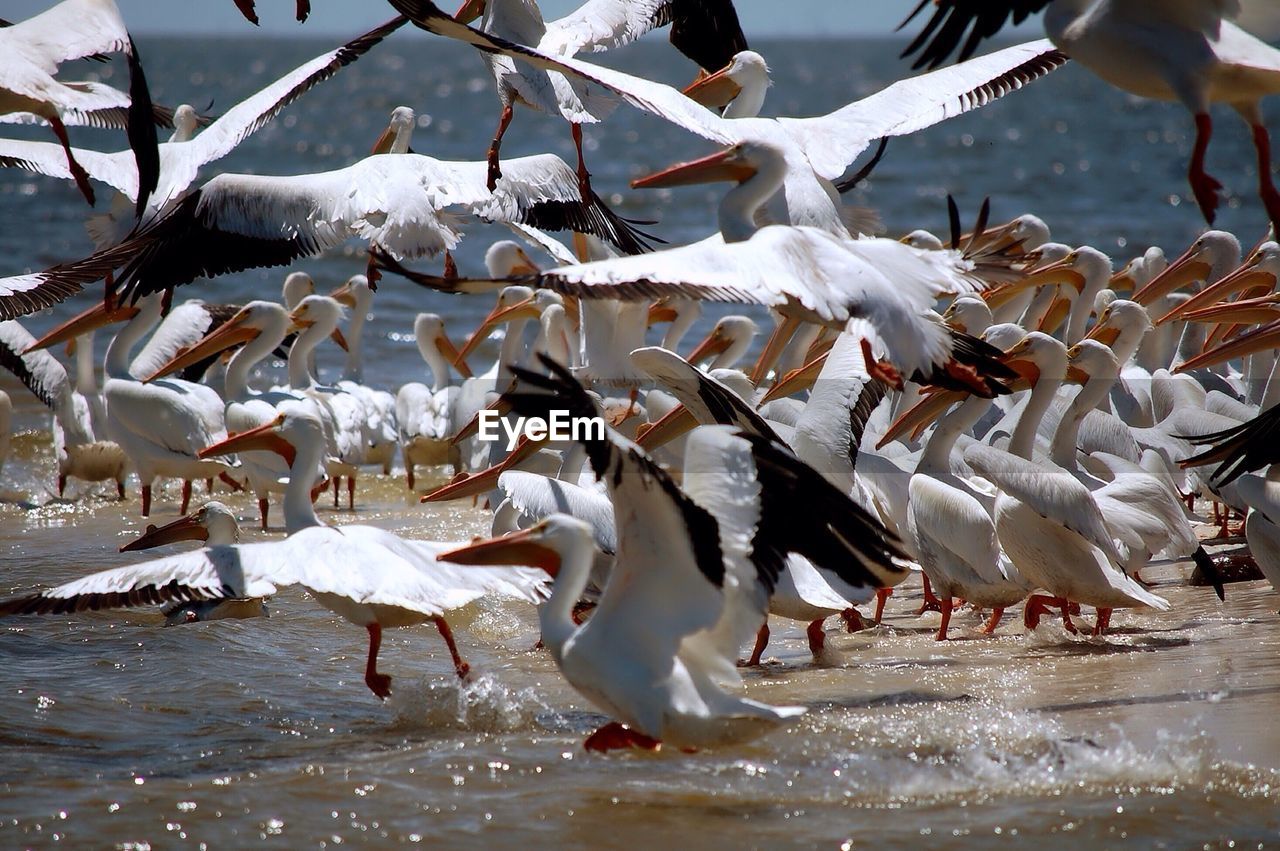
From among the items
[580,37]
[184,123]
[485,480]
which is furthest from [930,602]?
[184,123]

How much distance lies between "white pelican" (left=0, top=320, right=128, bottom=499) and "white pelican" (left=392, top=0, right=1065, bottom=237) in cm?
381

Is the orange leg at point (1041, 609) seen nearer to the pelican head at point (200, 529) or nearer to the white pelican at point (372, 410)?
the pelican head at point (200, 529)

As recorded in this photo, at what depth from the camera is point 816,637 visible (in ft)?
17.7

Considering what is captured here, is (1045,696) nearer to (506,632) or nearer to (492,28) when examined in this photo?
(506,632)

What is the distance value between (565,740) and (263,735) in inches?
35.8

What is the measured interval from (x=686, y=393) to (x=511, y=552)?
150 cm

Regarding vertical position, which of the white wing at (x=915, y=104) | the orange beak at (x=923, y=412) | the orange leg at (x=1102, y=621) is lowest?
the orange leg at (x=1102, y=621)

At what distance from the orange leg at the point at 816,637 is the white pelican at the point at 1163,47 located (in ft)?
6.36

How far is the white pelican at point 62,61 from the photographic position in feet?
17.8

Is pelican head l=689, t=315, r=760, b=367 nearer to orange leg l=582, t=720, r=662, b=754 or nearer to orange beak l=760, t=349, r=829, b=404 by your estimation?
orange beak l=760, t=349, r=829, b=404

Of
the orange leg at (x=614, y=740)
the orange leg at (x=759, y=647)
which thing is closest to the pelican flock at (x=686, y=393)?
the orange leg at (x=614, y=740)

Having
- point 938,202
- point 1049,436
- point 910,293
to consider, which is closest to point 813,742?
point 910,293

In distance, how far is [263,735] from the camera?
4602 millimetres

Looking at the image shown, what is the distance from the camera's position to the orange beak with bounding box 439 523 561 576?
168 inches
